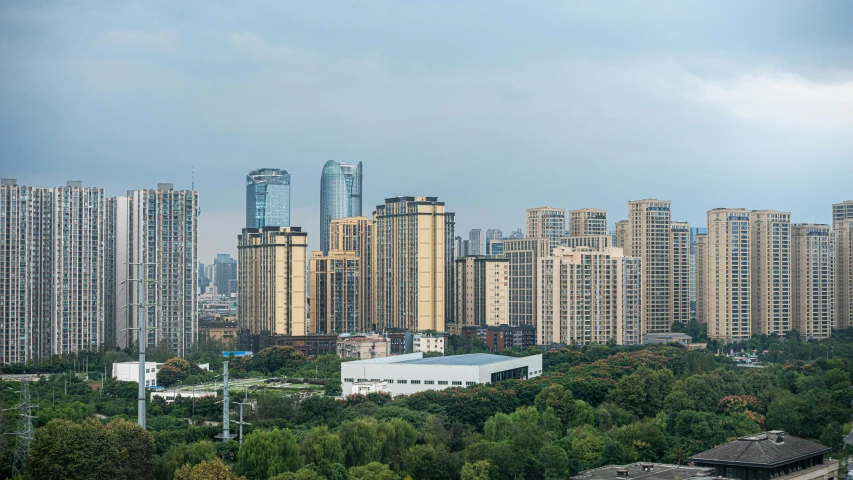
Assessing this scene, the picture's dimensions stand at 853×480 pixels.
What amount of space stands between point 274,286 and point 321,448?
18.9 metres

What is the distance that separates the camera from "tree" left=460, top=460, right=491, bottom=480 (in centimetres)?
1248

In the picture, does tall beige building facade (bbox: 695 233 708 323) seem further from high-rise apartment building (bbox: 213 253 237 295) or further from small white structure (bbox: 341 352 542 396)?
high-rise apartment building (bbox: 213 253 237 295)

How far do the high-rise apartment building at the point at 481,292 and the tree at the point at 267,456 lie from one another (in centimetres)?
2031

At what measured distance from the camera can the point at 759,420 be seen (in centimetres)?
1619

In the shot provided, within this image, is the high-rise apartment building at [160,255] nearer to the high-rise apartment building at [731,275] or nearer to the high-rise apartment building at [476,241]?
the high-rise apartment building at [731,275]

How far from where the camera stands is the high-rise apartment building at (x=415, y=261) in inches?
1228

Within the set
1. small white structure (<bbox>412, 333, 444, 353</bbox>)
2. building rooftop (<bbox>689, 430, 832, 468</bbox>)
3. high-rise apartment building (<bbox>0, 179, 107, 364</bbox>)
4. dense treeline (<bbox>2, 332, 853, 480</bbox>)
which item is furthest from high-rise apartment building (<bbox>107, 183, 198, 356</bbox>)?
building rooftop (<bbox>689, 430, 832, 468</bbox>)

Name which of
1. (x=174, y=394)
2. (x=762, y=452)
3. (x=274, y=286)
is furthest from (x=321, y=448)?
(x=274, y=286)

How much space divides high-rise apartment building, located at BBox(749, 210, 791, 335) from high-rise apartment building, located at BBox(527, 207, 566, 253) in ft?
21.9

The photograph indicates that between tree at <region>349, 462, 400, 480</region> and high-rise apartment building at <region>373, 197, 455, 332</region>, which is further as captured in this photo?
high-rise apartment building at <region>373, 197, 455, 332</region>

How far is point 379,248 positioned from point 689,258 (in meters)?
10.4

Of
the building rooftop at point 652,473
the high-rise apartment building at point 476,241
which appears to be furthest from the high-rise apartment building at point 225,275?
the building rooftop at point 652,473

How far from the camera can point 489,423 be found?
15.1 m

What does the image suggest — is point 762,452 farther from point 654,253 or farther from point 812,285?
point 654,253
